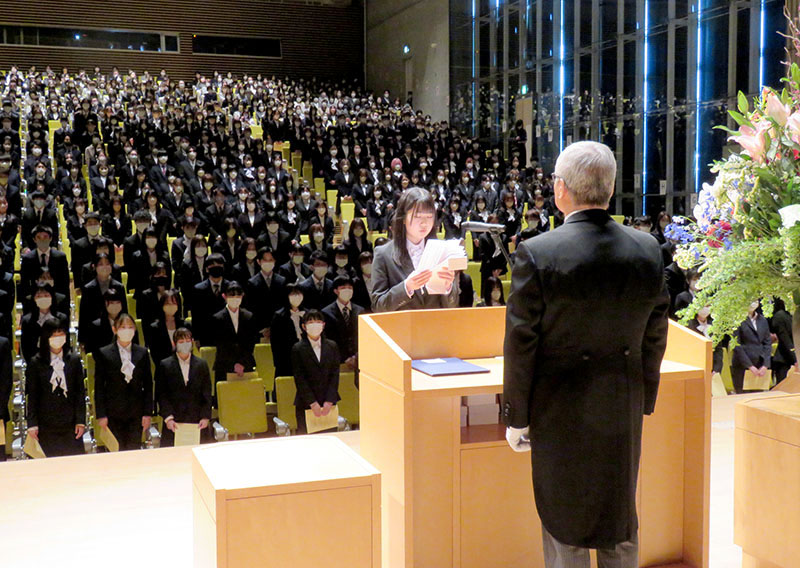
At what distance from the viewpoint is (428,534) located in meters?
2.31

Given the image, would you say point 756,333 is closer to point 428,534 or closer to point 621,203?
point 428,534

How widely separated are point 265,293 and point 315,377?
1556 millimetres

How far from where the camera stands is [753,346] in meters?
5.52

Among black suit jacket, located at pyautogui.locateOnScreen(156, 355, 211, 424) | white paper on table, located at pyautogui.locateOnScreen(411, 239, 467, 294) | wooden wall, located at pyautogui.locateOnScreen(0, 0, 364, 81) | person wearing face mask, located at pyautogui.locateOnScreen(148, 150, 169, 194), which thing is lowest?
black suit jacket, located at pyautogui.locateOnScreen(156, 355, 211, 424)

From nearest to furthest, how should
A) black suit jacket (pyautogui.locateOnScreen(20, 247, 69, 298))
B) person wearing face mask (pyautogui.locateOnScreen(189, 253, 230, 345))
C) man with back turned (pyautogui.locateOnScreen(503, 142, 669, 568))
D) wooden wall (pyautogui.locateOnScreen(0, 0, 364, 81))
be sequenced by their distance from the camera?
man with back turned (pyautogui.locateOnScreen(503, 142, 669, 568)) < person wearing face mask (pyautogui.locateOnScreen(189, 253, 230, 345)) < black suit jacket (pyautogui.locateOnScreen(20, 247, 69, 298)) < wooden wall (pyautogui.locateOnScreen(0, 0, 364, 81))

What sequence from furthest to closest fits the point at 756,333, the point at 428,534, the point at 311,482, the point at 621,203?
A: the point at 621,203 → the point at 756,333 → the point at 428,534 → the point at 311,482

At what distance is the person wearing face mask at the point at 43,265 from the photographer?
242 inches

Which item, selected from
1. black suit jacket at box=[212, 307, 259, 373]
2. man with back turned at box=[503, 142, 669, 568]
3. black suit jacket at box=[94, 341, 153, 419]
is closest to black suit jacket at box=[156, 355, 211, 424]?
black suit jacket at box=[94, 341, 153, 419]

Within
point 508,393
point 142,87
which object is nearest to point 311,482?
point 508,393

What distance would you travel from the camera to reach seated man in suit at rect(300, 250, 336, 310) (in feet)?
19.9

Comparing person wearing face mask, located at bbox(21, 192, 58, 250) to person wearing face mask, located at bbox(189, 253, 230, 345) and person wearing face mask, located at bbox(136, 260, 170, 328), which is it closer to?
person wearing face mask, located at bbox(136, 260, 170, 328)

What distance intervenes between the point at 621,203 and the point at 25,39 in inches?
493

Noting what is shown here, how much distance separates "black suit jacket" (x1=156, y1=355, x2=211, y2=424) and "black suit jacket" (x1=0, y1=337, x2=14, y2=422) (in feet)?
2.47

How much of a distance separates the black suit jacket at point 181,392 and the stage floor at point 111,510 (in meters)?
0.93
